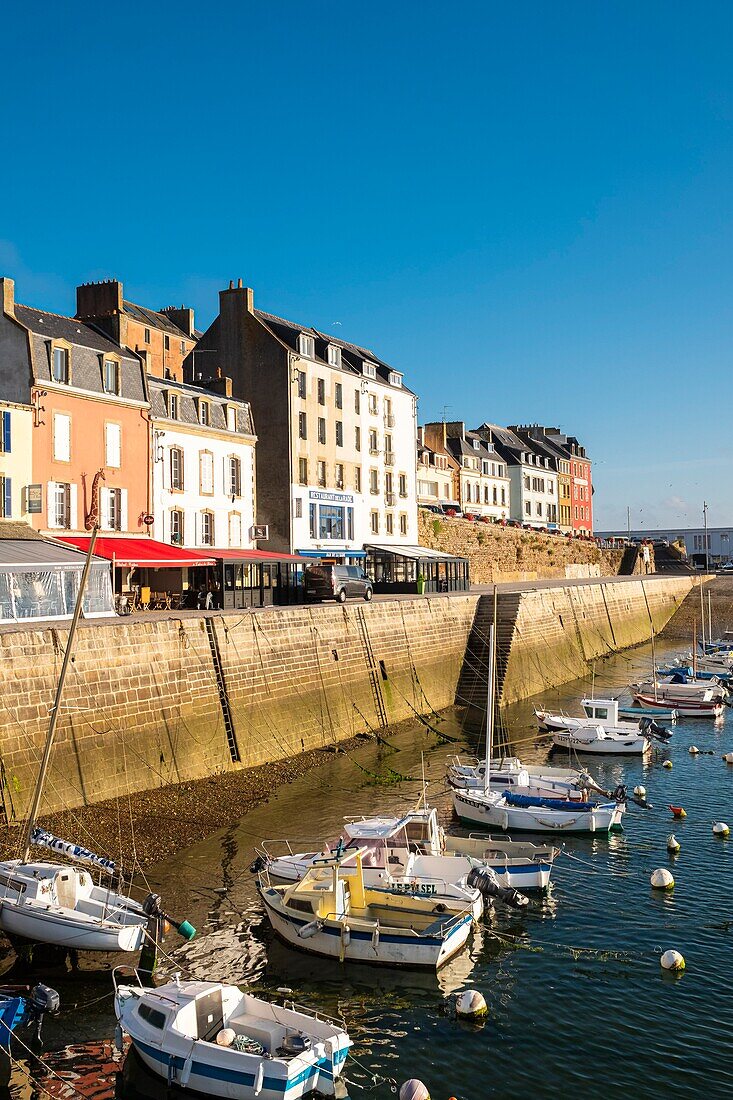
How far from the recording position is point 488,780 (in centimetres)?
2697

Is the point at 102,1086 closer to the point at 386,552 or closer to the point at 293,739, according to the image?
the point at 293,739

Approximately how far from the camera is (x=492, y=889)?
1950cm

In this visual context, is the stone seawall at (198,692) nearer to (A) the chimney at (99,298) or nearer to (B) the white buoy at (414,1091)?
(B) the white buoy at (414,1091)

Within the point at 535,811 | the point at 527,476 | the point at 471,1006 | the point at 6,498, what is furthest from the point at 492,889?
the point at 527,476

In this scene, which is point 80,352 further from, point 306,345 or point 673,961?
point 673,961

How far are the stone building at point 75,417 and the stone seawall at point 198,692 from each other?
26.9 ft

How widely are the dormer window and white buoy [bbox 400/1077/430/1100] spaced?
42.6 m

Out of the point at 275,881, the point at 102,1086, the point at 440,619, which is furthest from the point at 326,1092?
the point at 440,619

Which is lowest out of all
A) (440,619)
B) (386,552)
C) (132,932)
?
(132,932)

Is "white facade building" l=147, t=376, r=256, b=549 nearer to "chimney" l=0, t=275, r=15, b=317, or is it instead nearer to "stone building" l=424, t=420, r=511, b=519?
"chimney" l=0, t=275, r=15, b=317

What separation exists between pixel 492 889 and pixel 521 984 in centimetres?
306

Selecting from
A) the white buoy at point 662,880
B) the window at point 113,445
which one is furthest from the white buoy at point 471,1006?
the window at point 113,445

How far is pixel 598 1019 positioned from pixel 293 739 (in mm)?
17783

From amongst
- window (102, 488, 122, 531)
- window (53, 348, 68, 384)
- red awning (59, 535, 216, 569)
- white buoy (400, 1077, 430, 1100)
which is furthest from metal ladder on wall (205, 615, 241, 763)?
white buoy (400, 1077, 430, 1100)
